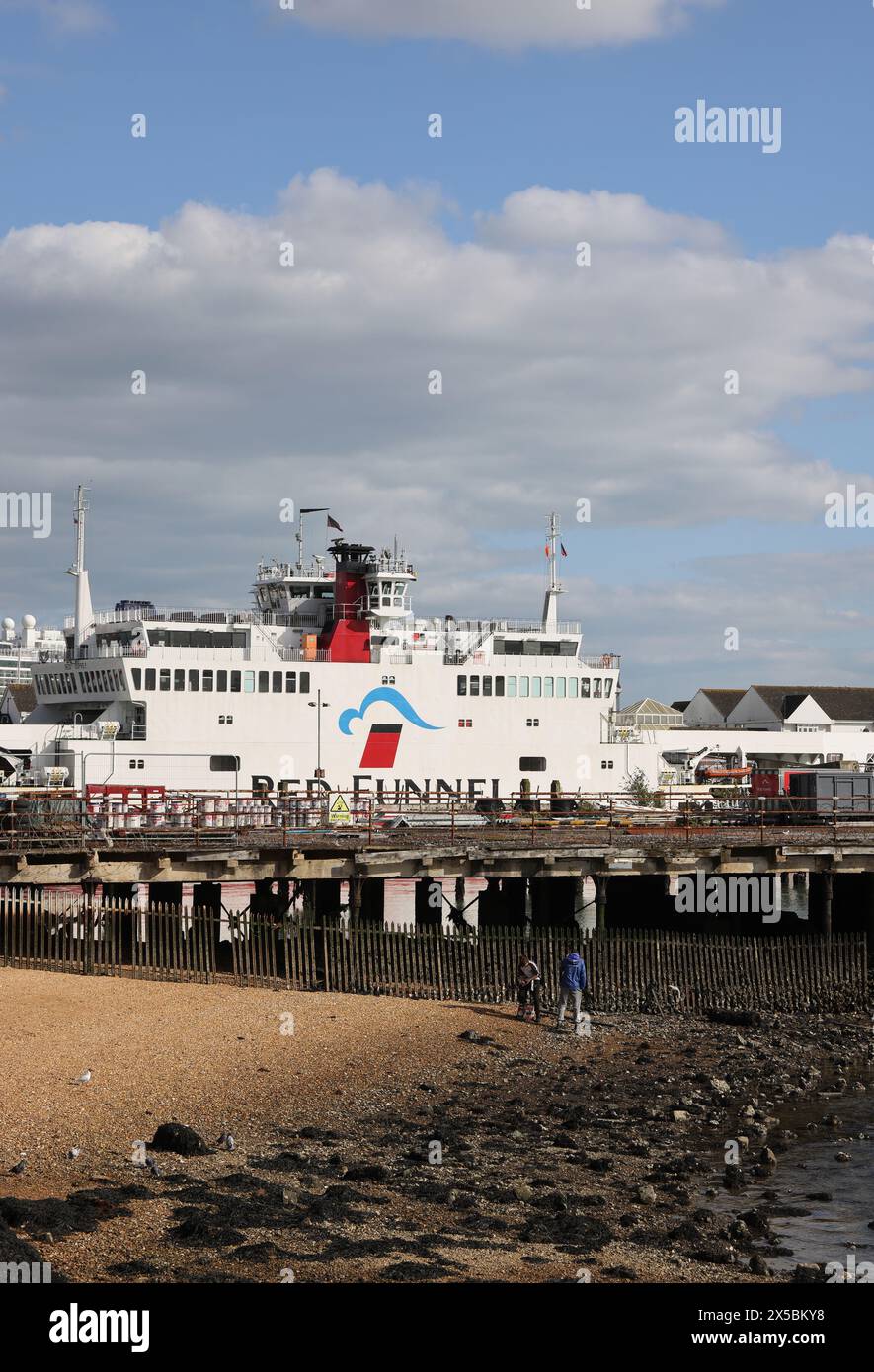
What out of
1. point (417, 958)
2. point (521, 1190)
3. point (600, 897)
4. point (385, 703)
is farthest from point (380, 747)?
point (521, 1190)

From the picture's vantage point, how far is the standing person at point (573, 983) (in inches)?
1188

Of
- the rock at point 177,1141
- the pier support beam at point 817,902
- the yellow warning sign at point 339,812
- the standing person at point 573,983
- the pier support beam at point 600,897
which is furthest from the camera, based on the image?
the pier support beam at point 817,902

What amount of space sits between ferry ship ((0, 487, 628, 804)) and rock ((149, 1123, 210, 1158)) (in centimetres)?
3258

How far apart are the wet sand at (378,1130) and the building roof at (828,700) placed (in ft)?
289

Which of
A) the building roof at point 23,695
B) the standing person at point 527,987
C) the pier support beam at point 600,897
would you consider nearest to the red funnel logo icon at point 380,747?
the pier support beam at point 600,897

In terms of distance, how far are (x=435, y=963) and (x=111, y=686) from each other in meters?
27.2

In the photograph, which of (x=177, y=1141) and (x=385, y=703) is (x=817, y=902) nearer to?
(x=385, y=703)

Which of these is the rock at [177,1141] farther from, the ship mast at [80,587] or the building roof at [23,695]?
the building roof at [23,695]

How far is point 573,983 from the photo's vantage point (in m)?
30.2

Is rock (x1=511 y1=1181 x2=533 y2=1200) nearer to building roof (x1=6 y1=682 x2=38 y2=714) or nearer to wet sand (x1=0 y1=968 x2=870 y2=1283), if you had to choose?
wet sand (x1=0 y1=968 x2=870 y2=1283)

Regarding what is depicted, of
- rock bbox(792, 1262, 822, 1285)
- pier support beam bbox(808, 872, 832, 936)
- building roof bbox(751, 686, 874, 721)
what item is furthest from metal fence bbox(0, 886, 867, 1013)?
building roof bbox(751, 686, 874, 721)

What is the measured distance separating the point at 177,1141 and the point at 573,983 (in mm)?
12751

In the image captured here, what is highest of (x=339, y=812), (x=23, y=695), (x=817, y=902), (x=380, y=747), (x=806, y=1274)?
(x=23, y=695)

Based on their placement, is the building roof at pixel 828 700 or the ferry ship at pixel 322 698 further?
the building roof at pixel 828 700
